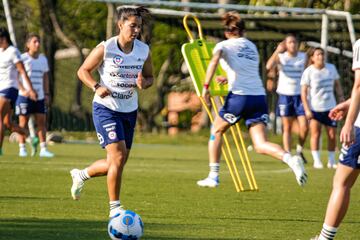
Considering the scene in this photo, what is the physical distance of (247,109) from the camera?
14.0 metres

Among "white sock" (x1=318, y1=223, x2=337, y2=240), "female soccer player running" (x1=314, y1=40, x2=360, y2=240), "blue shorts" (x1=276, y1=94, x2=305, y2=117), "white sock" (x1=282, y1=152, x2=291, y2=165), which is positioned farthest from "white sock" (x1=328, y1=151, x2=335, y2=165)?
"white sock" (x1=318, y1=223, x2=337, y2=240)

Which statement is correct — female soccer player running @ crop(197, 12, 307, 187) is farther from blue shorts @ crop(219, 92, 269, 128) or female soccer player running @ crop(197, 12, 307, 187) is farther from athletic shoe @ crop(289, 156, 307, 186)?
athletic shoe @ crop(289, 156, 307, 186)

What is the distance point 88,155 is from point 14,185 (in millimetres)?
7882

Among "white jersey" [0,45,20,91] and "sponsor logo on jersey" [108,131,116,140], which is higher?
"sponsor logo on jersey" [108,131,116,140]

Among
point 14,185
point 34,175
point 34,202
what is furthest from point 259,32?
point 34,202

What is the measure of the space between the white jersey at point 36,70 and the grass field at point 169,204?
1.84m

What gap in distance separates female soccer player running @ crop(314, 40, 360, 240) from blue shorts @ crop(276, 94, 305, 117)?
1171cm

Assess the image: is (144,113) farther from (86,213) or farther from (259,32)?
(86,213)

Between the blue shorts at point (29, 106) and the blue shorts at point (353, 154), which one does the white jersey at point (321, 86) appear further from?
the blue shorts at point (353, 154)

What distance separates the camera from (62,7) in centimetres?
3478

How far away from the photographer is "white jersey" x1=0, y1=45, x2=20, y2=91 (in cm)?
1833

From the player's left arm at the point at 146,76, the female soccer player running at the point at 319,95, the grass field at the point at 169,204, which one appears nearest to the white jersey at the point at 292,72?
the female soccer player running at the point at 319,95

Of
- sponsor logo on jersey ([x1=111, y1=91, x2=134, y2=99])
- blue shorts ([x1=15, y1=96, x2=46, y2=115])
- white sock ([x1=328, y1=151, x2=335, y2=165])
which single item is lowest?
white sock ([x1=328, y1=151, x2=335, y2=165])

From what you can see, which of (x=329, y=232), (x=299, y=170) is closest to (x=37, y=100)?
(x=299, y=170)
